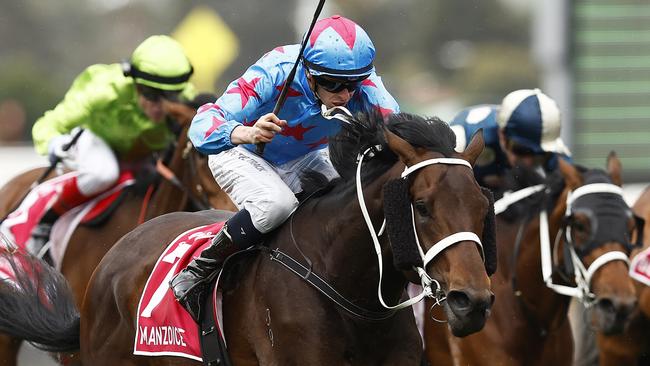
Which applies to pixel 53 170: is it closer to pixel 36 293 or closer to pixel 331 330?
pixel 36 293

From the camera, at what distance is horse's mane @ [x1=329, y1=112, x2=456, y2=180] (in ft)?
14.4

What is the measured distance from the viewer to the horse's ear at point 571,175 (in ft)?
20.6

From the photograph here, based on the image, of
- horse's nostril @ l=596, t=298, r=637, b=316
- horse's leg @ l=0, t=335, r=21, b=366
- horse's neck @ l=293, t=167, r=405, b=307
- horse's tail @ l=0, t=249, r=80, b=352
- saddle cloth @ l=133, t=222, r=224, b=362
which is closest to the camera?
horse's neck @ l=293, t=167, r=405, b=307

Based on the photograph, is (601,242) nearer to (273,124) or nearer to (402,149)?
(402,149)

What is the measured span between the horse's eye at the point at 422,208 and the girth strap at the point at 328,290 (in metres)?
0.49

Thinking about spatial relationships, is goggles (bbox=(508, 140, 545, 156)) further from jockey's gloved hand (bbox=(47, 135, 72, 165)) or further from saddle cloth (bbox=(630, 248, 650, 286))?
jockey's gloved hand (bbox=(47, 135, 72, 165))

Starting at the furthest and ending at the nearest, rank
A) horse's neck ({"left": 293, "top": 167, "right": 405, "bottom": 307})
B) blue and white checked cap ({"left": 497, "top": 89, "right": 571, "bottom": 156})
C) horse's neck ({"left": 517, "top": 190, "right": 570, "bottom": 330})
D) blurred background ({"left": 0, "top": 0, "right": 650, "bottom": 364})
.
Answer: blurred background ({"left": 0, "top": 0, "right": 650, "bottom": 364})
blue and white checked cap ({"left": 497, "top": 89, "right": 571, "bottom": 156})
horse's neck ({"left": 517, "top": 190, "right": 570, "bottom": 330})
horse's neck ({"left": 293, "top": 167, "right": 405, "bottom": 307})

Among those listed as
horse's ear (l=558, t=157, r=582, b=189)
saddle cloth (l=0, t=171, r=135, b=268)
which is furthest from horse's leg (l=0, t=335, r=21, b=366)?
horse's ear (l=558, t=157, r=582, b=189)

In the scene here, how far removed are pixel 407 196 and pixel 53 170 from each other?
173 inches

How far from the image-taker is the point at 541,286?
6.29 metres

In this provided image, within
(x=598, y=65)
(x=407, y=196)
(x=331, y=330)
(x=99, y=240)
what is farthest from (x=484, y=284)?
Answer: (x=598, y=65)

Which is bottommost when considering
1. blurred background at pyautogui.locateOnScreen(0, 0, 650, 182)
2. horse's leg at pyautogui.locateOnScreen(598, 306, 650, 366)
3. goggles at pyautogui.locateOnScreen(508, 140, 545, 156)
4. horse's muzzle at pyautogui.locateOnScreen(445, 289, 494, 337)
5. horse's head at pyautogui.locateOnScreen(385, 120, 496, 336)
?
blurred background at pyautogui.locateOnScreen(0, 0, 650, 182)

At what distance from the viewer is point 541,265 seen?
20.6ft

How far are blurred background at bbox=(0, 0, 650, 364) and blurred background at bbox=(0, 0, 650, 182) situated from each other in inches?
0.7
